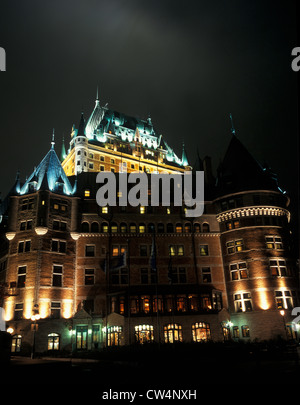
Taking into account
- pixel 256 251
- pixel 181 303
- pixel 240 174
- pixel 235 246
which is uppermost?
pixel 240 174

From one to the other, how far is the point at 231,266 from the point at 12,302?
27.7 m

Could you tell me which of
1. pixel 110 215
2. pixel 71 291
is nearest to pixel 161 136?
pixel 110 215

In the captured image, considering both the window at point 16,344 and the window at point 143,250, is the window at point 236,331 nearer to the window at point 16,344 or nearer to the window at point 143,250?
the window at point 143,250

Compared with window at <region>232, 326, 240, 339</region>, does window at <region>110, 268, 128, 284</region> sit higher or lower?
higher

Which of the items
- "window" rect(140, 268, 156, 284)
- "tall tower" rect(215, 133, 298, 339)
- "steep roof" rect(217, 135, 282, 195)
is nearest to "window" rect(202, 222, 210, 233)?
"tall tower" rect(215, 133, 298, 339)

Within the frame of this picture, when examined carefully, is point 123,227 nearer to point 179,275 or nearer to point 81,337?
point 179,275

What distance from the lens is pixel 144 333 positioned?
40.5 meters

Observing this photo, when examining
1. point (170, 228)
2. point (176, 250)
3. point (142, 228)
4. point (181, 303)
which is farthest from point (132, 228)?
point (181, 303)

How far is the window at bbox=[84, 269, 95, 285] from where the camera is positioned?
1737 inches

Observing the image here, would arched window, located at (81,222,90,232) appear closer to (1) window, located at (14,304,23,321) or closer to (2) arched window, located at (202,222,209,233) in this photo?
(1) window, located at (14,304,23,321)

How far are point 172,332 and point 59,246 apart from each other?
56.4 ft

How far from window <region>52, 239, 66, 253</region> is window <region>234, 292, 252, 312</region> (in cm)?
2296

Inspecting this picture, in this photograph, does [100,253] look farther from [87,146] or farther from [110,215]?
[87,146]

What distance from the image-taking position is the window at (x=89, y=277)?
4412 cm
